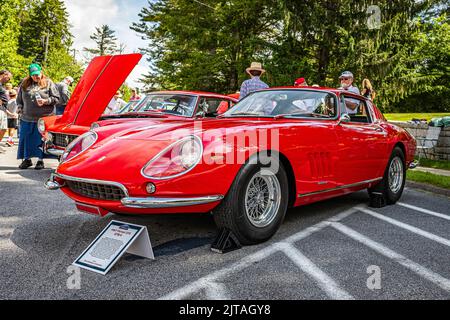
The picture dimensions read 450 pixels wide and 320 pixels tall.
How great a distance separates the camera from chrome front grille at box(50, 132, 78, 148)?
6.12 meters

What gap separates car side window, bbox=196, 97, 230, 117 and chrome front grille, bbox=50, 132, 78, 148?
1975 millimetres

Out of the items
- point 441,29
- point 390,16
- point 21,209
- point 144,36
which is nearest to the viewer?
point 21,209

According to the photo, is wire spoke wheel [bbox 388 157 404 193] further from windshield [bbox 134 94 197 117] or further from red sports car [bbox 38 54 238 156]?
windshield [bbox 134 94 197 117]

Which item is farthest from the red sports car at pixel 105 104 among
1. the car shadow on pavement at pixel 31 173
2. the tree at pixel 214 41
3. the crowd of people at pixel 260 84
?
the tree at pixel 214 41

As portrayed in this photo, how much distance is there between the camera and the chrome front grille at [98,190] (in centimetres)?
283

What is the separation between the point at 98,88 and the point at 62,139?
1051 mm

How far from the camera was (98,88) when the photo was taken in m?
6.67

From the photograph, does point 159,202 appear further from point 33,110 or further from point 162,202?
point 33,110

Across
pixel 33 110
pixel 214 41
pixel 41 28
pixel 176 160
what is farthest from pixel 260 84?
pixel 41 28

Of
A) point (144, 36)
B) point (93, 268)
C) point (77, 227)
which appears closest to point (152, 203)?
point (93, 268)

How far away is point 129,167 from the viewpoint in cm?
284

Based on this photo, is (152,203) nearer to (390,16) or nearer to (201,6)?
(390,16)

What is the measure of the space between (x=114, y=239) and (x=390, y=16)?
16.8m

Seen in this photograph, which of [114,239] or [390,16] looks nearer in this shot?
[114,239]
